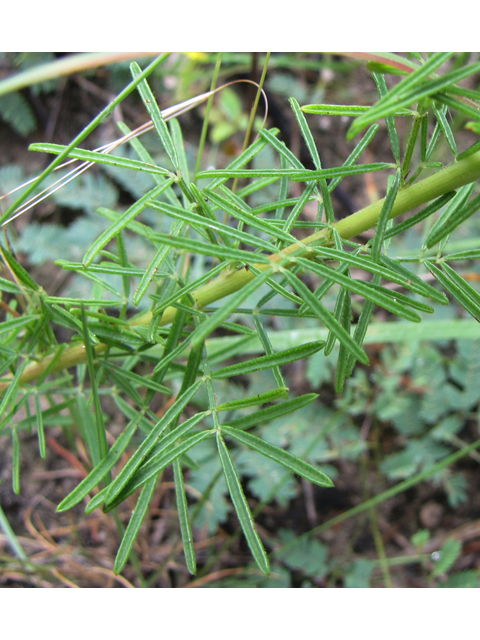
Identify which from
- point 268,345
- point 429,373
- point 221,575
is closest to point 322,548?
point 221,575

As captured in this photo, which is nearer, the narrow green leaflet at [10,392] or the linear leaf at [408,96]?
the linear leaf at [408,96]

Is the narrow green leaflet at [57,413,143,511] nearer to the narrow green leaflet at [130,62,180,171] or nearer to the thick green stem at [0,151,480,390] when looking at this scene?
the thick green stem at [0,151,480,390]

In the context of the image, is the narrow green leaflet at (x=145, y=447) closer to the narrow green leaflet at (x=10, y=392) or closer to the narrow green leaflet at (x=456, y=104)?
the narrow green leaflet at (x=10, y=392)

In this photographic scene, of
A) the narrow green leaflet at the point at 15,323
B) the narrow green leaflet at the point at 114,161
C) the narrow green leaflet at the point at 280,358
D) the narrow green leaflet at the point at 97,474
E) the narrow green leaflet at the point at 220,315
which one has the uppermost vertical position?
the narrow green leaflet at the point at 114,161

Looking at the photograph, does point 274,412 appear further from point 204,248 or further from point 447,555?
point 447,555

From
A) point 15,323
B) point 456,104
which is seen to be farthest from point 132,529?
point 456,104

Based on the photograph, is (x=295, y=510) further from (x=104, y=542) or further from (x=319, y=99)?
(x=319, y=99)

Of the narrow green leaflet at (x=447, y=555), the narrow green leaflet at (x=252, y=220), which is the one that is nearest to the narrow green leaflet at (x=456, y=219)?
the narrow green leaflet at (x=252, y=220)
